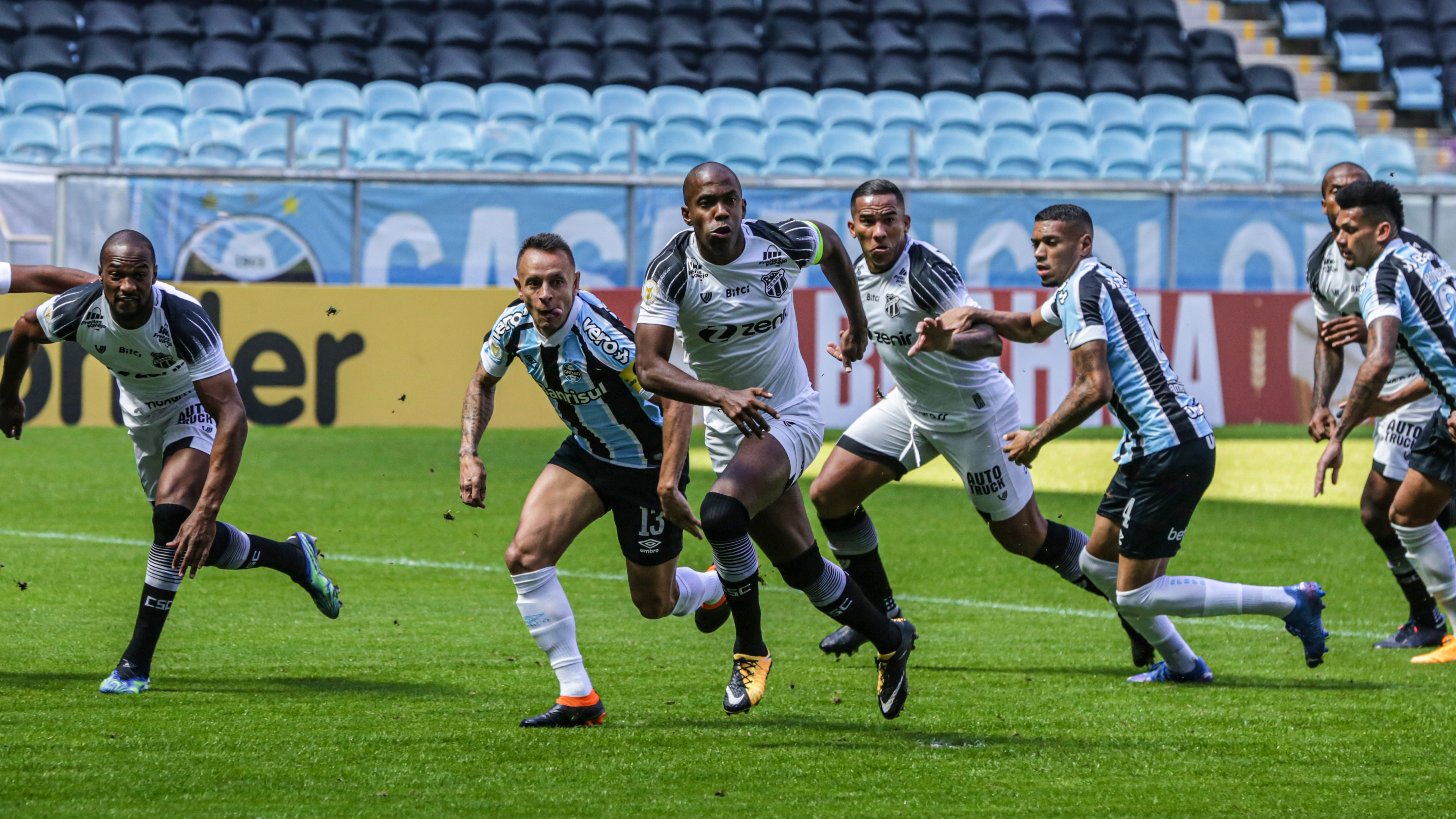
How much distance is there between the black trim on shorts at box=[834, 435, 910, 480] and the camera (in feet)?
26.2

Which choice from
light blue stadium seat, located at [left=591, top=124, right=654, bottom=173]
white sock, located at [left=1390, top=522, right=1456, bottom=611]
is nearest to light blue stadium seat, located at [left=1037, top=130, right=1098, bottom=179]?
light blue stadium seat, located at [left=591, top=124, right=654, bottom=173]

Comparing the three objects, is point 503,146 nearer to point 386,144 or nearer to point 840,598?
point 386,144

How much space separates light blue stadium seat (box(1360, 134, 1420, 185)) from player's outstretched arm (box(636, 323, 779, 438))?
57.3 feet

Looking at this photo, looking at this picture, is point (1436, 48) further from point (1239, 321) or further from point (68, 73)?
point (68, 73)

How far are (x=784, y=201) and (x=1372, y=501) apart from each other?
10.0 metres

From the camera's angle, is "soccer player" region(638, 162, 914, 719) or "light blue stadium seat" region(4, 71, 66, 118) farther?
"light blue stadium seat" region(4, 71, 66, 118)

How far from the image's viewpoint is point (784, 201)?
17766 millimetres

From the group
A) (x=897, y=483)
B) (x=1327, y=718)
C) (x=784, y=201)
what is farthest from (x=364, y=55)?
(x=1327, y=718)

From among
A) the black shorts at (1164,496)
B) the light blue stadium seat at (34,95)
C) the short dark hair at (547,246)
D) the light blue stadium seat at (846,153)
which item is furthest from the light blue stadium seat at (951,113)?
the short dark hair at (547,246)

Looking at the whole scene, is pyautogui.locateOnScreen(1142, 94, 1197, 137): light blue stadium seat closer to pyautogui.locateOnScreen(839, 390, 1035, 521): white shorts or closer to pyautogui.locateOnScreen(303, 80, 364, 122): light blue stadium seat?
pyautogui.locateOnScreen(303, 80, 364, 122): light blue stadium seat

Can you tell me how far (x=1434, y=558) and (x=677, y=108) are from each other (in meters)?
16.2

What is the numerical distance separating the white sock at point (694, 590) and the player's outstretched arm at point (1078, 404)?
5.17 feet

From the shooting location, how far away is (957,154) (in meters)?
21.9

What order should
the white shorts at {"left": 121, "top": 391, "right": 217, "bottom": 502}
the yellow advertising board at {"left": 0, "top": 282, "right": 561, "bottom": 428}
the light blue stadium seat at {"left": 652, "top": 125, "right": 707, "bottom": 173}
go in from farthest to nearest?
the light blue stadium seat at {"left": 652, "top": 125, "right": 707, "bottom": 173}
the yellow advertising board at {"left": 0, "top": 282, "right": 561, "bottom": 428}
the white shorts at {"left": 121, "top": 391, "right": 217, "bottom": 502}
